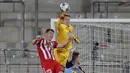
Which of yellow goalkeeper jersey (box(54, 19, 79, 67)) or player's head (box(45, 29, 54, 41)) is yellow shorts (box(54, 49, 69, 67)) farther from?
player's head (box(45, 29, 54, 41))

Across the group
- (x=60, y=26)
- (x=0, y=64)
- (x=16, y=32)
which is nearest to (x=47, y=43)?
(x=60, y=26)

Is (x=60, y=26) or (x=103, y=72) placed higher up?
(x=60, y=26)

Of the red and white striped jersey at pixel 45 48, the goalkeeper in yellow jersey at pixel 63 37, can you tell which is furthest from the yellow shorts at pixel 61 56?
the red and white striped jersey at pixel 45 48

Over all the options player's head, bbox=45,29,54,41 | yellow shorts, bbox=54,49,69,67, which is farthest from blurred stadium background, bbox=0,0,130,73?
player's head, bbox=45,29,54,41

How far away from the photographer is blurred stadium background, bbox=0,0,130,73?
7453 millimetres

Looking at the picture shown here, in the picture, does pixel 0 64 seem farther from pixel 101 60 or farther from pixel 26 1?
pixel 26 1

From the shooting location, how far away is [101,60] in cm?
776

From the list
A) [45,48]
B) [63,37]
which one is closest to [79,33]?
[63,37]

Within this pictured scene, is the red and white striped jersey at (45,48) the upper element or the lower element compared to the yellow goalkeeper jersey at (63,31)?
lower

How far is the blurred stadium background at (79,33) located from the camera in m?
7.45

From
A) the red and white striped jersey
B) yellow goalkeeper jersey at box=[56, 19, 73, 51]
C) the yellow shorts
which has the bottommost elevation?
the yellow shorts

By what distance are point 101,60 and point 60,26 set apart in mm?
1645

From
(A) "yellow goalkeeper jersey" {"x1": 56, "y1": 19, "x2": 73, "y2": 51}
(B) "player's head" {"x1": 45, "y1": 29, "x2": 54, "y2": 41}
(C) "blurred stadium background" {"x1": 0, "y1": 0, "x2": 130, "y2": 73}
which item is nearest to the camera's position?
(B) "player's head" {"x1": 45, "y1": 29, "x2": 54, "y2": 41}

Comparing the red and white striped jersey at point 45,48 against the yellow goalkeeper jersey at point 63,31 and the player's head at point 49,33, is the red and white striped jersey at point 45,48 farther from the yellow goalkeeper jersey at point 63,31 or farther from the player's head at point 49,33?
the yellow goalkeeper jersey at point 63,31
